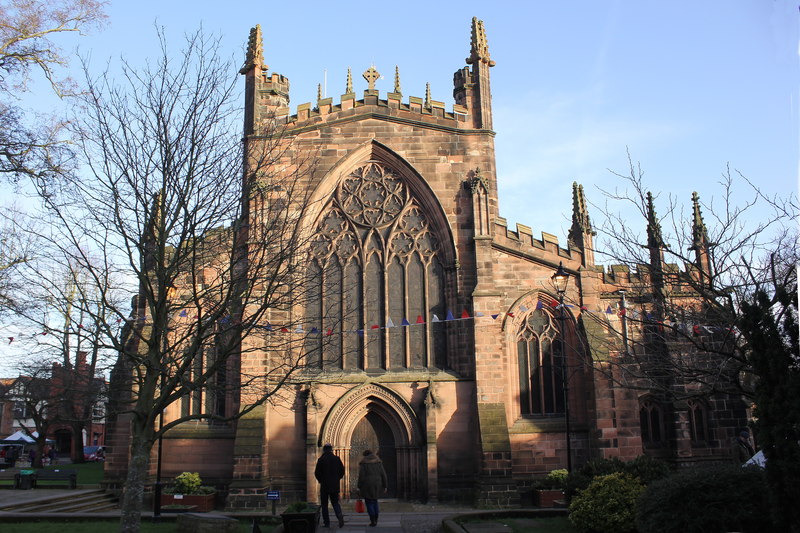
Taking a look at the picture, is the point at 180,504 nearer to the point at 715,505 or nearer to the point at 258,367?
the point at 258,367

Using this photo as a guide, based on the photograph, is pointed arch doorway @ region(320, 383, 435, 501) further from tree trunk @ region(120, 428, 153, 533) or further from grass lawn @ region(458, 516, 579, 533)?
tree trunk @ region(120, 428, 153, 533)

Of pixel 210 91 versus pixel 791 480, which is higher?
pixel 210 91

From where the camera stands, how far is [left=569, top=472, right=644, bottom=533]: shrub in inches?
471

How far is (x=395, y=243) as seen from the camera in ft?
74.0

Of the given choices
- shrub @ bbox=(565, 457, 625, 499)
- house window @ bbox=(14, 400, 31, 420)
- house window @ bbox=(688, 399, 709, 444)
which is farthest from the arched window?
house window @ bbox=(14, 400, 31, 420)

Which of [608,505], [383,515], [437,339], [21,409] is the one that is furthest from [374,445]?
[21,409]

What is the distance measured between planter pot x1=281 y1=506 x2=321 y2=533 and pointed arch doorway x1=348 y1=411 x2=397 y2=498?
8117mm

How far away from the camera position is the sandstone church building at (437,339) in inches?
796

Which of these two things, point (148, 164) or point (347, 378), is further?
point (347, 378)

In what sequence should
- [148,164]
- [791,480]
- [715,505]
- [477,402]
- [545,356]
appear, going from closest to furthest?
[791,480] < [715,505] < [148,164] < [477,402] < [545,356]

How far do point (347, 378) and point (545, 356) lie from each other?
6.10 m

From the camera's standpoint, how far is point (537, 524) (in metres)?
14.1

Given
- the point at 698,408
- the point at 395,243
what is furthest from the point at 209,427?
the point at 698,408

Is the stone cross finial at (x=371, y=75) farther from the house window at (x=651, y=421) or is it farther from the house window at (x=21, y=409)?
the house window at (x=21, y=409)
